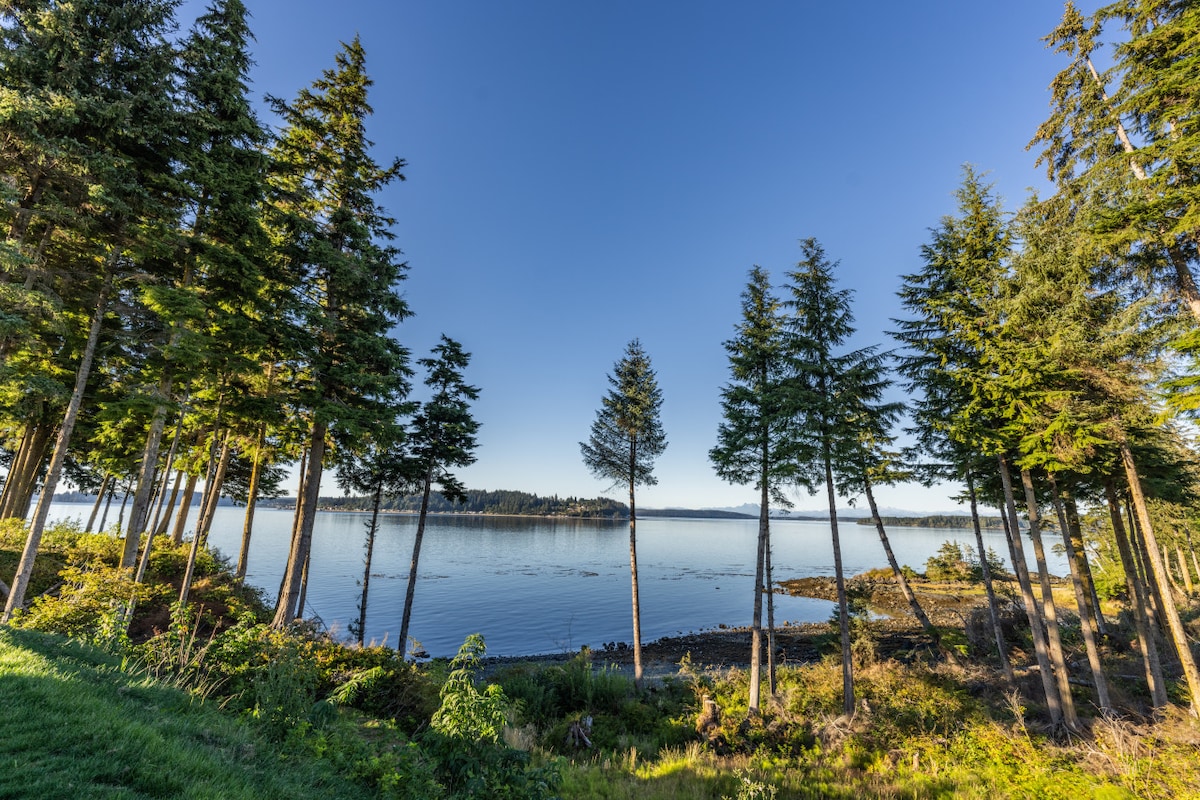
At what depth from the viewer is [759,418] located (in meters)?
15.8

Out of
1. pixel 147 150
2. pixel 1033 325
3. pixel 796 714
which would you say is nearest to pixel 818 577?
pixel 796 714

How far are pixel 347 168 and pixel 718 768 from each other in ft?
70.2

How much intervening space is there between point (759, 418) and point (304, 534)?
1596cm

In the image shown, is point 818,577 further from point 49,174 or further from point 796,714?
point 49,174

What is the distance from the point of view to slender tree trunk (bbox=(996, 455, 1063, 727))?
1319cm

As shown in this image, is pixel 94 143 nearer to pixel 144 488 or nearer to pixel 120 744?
pixel 144 488

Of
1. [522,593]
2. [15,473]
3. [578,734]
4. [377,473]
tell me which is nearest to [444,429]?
[377,473]

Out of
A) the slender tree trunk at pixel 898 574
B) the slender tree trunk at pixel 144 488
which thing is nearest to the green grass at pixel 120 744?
the slender tree trunk at pixel 144 488

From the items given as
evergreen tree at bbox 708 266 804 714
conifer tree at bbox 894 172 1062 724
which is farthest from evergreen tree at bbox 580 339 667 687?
conifer tree at bbox 894 172 1062 724

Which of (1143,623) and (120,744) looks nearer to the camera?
(120,744)

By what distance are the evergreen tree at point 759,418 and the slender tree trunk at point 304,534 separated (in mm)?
13811

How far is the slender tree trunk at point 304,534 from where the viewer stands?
1338 centimetres

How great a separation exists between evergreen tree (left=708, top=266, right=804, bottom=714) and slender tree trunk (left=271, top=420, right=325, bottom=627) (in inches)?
544

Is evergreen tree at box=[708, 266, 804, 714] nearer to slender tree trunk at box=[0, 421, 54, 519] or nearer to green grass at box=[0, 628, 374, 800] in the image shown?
green grass at box=[0, 628, 374, 800]
